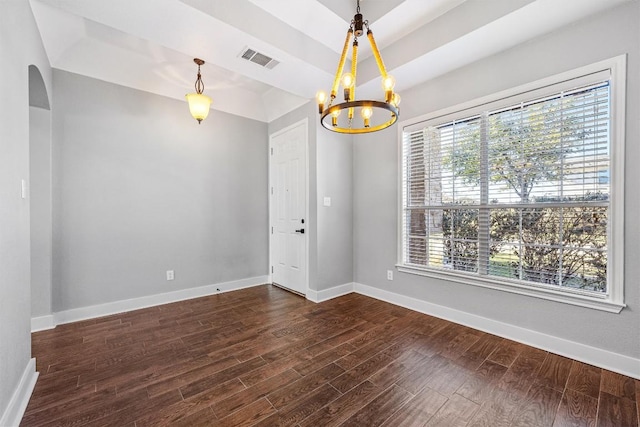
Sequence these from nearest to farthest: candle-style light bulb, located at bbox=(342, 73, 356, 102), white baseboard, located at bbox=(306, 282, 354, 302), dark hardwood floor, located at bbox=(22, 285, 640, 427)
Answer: dark hardwood floor, located at bbox=(22, 285, 640, 427) < candle-style light bulb, located at bbox=(342, 73, 356, 102) < white baseboard, located at bbox=(306, 282, 354, 302)

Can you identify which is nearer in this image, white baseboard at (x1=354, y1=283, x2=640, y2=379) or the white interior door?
white baseboard at (x1=354, y1=283, x2=640, y2=379)

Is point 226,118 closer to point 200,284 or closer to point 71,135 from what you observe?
point 71,135

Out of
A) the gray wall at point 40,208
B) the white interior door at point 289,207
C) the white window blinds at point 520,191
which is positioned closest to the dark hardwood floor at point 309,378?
the gray wall at point 40,208

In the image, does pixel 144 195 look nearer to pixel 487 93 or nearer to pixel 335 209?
pixel 335 209

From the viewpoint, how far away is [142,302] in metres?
3.32

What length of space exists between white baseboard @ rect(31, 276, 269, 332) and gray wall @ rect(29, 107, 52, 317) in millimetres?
171

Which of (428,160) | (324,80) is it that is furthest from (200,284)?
(428,160)

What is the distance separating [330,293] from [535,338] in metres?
2.21

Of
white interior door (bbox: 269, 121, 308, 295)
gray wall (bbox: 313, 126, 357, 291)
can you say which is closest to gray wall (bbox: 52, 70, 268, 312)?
white interior door (bbox: 269, 121, 308, 295)

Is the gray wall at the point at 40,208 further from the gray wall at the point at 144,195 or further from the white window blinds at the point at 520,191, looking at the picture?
the white window blinds at the point at 520,191

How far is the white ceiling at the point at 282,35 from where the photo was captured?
6.75 ft

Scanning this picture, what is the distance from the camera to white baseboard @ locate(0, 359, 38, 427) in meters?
1.42

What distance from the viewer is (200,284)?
12.4 feet

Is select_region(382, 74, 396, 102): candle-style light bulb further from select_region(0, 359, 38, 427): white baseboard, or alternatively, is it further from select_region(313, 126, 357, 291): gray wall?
select_region(0, 359, 38, 427): white baseboard
